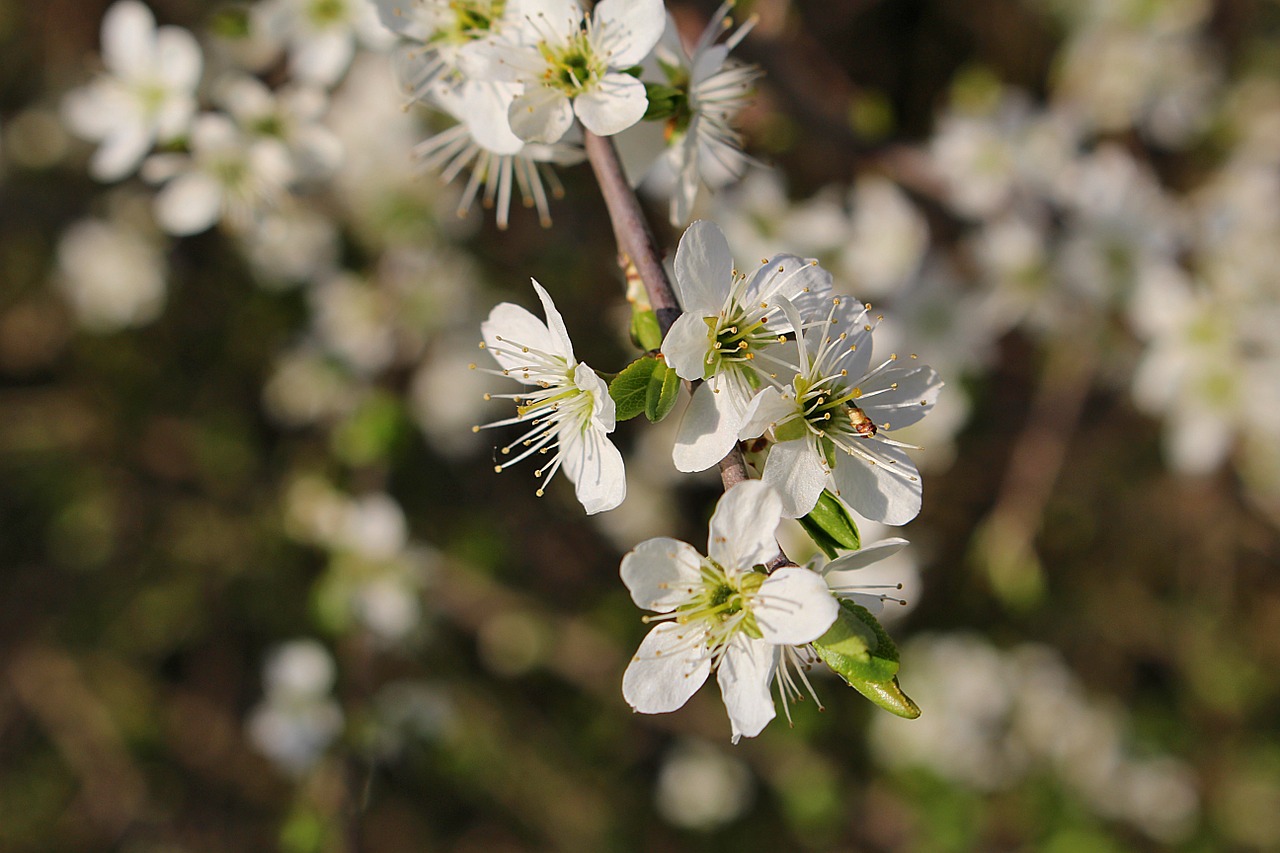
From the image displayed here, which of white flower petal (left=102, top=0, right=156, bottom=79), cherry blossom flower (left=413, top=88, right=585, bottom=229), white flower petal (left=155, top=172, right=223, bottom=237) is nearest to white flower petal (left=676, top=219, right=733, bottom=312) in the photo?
cherry blossom flower (left=413, top=88, right=585, bottom=229)

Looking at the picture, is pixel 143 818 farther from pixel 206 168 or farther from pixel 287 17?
pixel 287 17

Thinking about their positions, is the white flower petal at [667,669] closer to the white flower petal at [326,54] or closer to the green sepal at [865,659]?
the green sepal at [865,659]

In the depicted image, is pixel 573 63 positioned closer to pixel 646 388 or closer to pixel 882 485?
pixel 646 388

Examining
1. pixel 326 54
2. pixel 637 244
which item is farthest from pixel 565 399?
pixel 326 54

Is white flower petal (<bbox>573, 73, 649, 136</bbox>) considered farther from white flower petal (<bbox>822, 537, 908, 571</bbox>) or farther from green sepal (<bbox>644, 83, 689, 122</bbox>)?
white flower petal (<bbox>822, 537, 908, 571</bbox>)

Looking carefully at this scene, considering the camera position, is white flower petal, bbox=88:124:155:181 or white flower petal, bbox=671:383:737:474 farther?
white flower petal, bbox=88:124:155:181

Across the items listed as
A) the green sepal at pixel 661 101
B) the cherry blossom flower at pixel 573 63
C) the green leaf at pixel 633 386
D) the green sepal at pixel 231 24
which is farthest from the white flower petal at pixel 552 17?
the green sepal at pixel 231 24
